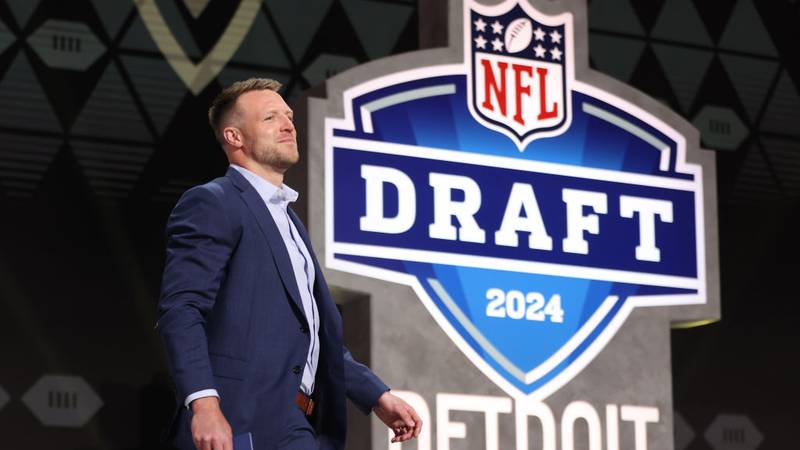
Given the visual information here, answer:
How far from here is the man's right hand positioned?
296 centimetres

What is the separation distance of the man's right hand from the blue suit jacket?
10 centimetres

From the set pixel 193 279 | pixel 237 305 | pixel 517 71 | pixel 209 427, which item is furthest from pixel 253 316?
pixel 517 71

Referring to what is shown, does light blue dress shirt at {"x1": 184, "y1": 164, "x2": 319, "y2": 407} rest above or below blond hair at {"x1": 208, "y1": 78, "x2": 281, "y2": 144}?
below

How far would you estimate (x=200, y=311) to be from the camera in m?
3.15

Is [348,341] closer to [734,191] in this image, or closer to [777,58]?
[734,191]

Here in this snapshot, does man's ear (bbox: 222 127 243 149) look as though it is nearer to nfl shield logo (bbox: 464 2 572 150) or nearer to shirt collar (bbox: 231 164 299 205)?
shirt collar (bbox: 231 164 299 205)

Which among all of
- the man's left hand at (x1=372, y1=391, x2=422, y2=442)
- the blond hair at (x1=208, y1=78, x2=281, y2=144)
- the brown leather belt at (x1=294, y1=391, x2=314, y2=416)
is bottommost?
the man's left hand at (x1=372, y1=391, x2=422, y2=442)

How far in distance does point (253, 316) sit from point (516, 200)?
323 centimetres

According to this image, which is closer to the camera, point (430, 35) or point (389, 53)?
point (430, 35)

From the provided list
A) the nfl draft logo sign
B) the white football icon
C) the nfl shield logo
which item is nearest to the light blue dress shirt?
the nfl draft logo sign

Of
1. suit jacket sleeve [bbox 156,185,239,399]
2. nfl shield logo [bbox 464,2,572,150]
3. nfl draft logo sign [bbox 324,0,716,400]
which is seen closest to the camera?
suit jacket sleeve [bbox 156,185,239,399]

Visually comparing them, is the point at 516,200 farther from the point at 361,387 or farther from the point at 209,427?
the point at 209,427

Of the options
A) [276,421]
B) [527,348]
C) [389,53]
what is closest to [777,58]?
[389,53]

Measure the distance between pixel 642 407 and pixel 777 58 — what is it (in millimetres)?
3880
